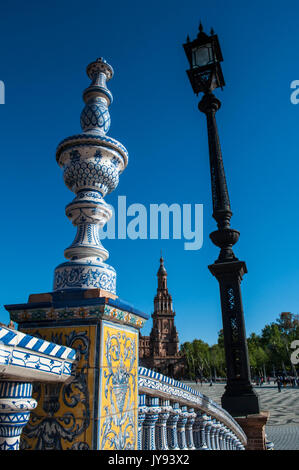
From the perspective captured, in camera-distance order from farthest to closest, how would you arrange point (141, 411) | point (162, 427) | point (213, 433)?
1. point (213, 433)
2. point (162, 427)
3. point (141, 411)

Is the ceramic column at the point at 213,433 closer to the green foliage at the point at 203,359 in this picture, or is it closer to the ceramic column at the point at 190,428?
the ceramic column at the point at 190,428

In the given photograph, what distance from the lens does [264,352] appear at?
177 feet

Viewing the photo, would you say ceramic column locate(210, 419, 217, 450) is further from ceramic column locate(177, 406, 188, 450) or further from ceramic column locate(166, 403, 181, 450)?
ceramic column locate(166, 403, 181, 450)

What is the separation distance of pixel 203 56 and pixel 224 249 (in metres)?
7.27

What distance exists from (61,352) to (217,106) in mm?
11605

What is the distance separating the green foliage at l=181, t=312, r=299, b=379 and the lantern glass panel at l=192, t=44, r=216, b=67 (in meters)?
45.0

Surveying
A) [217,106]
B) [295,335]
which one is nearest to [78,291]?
[217,106]

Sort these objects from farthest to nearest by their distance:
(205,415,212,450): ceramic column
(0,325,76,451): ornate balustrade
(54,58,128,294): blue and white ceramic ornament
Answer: (205,415,212,450): ceramic column → (54,58,128,294): blue and white ceramic ornament → (0,325,76,451): ornate balustrade

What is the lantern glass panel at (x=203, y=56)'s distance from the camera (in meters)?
11.3

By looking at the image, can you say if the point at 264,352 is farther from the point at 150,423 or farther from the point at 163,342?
the point at 150,423

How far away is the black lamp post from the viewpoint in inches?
328

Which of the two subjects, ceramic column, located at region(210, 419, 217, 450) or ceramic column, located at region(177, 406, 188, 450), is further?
ceramic column, located at region(210, 419, 217, 450)

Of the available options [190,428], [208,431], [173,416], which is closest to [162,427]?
[173,416]

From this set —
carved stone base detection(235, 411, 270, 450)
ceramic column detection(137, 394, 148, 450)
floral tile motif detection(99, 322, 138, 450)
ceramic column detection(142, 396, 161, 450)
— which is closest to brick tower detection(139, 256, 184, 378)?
carved stone base detection(235, 411, 270, 450)
